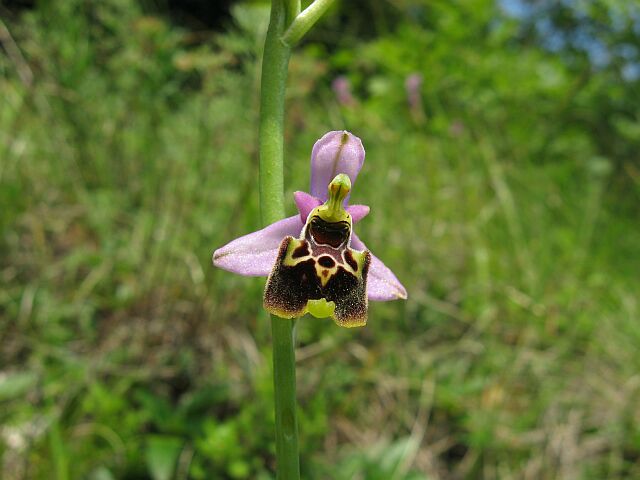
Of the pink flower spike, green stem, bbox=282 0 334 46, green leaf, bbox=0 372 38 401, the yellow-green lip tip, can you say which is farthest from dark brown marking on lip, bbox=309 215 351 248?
green leaf, bbox=0 372 38 401

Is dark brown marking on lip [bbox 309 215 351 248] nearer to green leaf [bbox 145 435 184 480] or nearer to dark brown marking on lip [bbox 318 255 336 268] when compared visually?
dark brown marking on lip [bbox 318 255 336 268]

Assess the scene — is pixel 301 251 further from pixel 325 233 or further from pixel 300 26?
pixel 300 26

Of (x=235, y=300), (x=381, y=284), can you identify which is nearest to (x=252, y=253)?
(x=381, y=284)

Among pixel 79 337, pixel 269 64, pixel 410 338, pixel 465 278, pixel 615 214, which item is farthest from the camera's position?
pixel 615 214

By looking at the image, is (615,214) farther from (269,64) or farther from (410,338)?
(269,64)

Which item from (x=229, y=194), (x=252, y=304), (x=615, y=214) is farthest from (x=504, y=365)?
(x=615, y=214)
